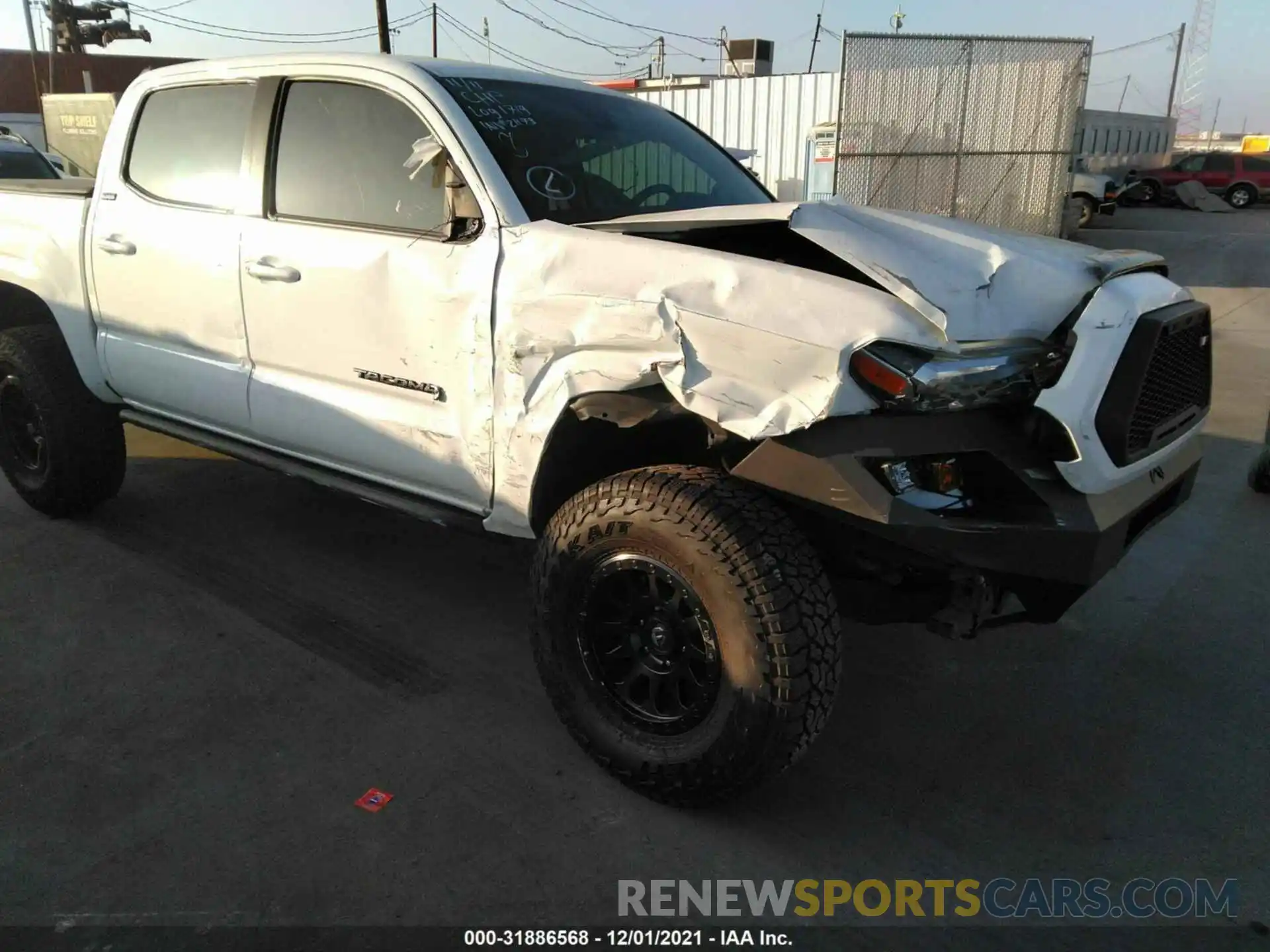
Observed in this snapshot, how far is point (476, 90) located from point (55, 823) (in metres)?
2.54

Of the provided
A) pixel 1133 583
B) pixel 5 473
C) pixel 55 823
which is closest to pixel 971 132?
pixel 1133 583

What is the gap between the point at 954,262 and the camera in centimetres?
247

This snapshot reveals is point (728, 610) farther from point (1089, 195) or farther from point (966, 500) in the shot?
point (1089, 195)

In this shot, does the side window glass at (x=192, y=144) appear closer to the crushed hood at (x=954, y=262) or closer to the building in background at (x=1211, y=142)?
the crushed hood at (x=954, y=262)

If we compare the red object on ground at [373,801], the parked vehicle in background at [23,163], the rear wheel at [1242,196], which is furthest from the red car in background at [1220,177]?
the red object on ground at [373,801]

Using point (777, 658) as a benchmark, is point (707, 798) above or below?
below

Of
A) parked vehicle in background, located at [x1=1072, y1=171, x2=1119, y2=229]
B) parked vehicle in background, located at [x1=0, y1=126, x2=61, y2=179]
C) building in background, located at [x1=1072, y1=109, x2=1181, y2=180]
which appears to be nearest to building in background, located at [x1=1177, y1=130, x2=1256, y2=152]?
building in background, located at [x1=1072, y1=109, x2=1181, y2=180]

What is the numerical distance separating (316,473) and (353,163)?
1109mm

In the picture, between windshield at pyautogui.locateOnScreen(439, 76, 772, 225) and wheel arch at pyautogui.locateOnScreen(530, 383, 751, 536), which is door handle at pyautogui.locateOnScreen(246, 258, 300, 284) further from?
wheel arch at pyautogui.locateOnScreen(530, 383, 751, 536)

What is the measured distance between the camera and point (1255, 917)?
225cm

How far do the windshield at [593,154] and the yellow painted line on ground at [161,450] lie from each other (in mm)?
3164

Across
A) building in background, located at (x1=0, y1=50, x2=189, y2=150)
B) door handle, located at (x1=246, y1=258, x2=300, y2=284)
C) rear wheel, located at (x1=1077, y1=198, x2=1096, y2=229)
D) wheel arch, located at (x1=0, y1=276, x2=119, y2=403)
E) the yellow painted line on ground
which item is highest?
building in background, located at (x1=0, y1=50, x2=189, y2=150)

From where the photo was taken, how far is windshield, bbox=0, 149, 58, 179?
36.1ft

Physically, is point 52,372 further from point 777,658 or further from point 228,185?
point 777,658
